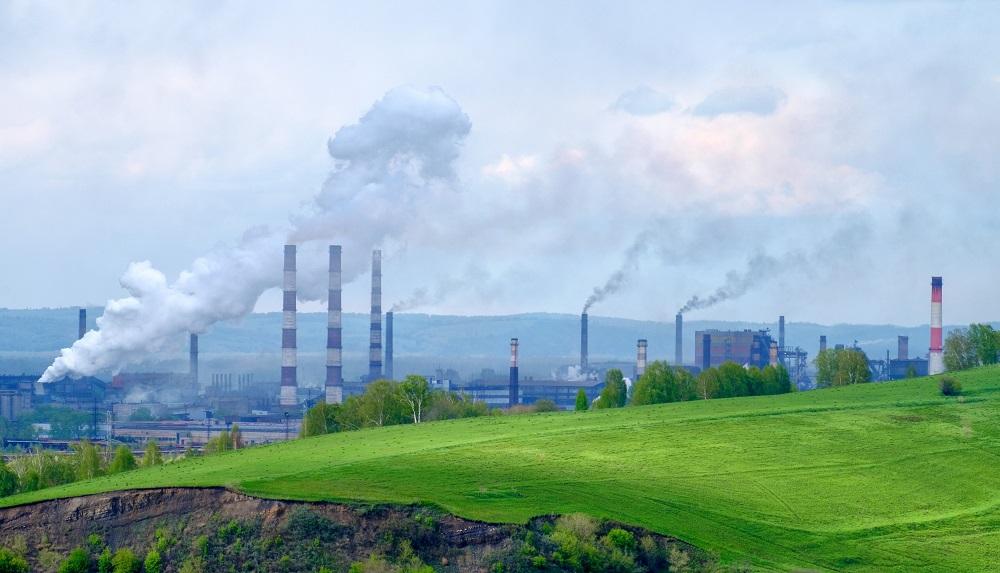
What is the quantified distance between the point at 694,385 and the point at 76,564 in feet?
197

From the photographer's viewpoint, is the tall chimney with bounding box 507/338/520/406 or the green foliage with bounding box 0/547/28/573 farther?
the tall chimney with bounding box 507/338/520/406

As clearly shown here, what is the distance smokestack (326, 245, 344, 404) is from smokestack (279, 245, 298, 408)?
14.9 feet

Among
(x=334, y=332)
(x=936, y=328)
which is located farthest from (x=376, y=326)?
(x=936, y=328)

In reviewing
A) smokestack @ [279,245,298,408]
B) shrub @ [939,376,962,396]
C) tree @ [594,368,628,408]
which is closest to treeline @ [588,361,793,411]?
tree @ [594,368,628,408]

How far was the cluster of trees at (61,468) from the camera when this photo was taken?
246 ft

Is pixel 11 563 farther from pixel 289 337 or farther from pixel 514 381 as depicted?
pixel 514 381

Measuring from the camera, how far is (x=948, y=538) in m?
61.0

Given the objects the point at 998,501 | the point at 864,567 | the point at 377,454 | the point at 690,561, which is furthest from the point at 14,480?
the point at 998,501

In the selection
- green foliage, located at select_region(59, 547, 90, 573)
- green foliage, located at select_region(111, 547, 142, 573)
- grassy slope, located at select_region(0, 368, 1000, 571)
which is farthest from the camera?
grassy slope, located at select_region(0, 368, 1000, 571)

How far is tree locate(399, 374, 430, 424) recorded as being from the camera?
9775 cm

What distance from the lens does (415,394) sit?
98.5 m

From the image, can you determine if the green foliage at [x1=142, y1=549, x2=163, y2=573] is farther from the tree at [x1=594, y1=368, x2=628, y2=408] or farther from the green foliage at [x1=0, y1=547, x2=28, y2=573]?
the tree at [x1=594, y1=368, x2=628, y2=408]

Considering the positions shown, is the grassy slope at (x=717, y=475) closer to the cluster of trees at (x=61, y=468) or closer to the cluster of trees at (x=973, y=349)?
the cluster of trees at (x=61, y=468)

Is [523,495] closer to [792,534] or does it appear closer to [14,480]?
Result: [792,534]
